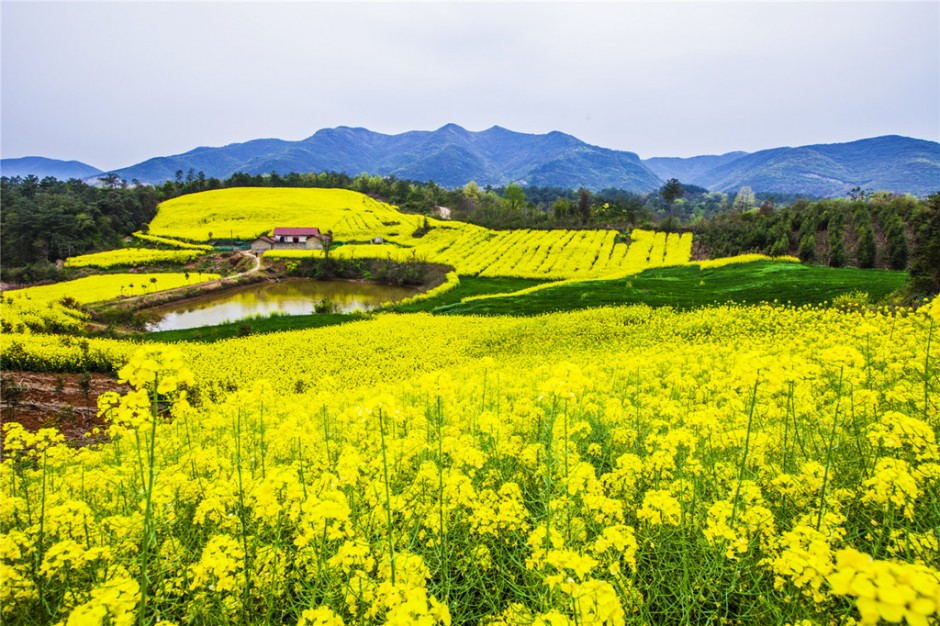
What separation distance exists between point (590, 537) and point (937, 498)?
2.70 m

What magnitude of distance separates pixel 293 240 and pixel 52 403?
53226 millimetres

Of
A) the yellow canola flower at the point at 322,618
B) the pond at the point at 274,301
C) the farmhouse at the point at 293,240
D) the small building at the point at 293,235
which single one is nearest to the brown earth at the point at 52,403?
the yellow canola flower at the point at 322,618

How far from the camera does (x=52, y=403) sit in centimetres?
1340

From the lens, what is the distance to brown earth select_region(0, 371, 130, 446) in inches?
464

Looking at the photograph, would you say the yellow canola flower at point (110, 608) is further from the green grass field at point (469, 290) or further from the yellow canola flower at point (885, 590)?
the green grass field at point (469, 290)

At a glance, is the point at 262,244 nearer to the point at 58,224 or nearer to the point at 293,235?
the point at 293,235

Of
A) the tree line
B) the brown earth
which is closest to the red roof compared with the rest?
the tree line

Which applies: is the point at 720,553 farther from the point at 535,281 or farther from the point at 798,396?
the point at 535,281

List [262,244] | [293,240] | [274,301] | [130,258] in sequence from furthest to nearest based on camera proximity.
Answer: [293,240]
[262,244]
[130,258]
[274,301]

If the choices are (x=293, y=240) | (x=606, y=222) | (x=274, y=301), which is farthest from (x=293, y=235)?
(x=606, y=222)

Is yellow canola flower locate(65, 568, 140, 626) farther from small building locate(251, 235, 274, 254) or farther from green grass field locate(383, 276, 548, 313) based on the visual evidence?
small building locate(251, 235, 274, 254)

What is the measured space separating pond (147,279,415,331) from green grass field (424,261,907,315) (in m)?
10.9

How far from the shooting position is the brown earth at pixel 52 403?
1178 centimetres

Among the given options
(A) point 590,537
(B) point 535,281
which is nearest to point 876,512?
(A) point 590,537
